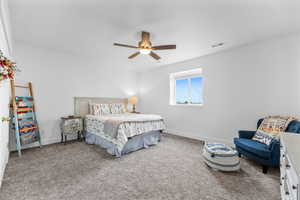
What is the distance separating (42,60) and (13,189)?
2.97 meters

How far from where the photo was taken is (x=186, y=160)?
247 cm

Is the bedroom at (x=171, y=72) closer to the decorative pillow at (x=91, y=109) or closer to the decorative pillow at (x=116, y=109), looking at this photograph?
the decorative pillow at (x=91, y=109)

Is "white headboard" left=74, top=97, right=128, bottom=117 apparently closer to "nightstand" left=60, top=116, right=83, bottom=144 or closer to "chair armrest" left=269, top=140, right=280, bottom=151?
"nightstand" left=60, top=116, right=83, bottom=144

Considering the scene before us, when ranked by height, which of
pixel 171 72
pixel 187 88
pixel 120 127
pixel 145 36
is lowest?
pixel 120 127

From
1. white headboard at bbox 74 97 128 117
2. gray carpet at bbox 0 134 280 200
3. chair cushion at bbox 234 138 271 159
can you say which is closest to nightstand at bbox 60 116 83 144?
white headboard at bbox 74 97 128 117

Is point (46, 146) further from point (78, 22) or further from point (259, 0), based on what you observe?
point (259, 0)

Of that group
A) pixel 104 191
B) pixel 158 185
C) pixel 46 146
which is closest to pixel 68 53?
pixel 46 146

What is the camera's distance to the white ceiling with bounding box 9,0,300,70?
5.69ft

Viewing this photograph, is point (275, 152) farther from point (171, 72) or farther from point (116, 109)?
point (116, 109)

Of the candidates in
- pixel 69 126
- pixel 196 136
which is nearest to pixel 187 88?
pixel 196 136

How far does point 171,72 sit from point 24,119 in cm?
428

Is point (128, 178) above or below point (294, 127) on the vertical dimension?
below

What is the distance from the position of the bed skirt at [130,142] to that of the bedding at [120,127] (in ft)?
0.37

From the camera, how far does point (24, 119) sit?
2.85 metres
